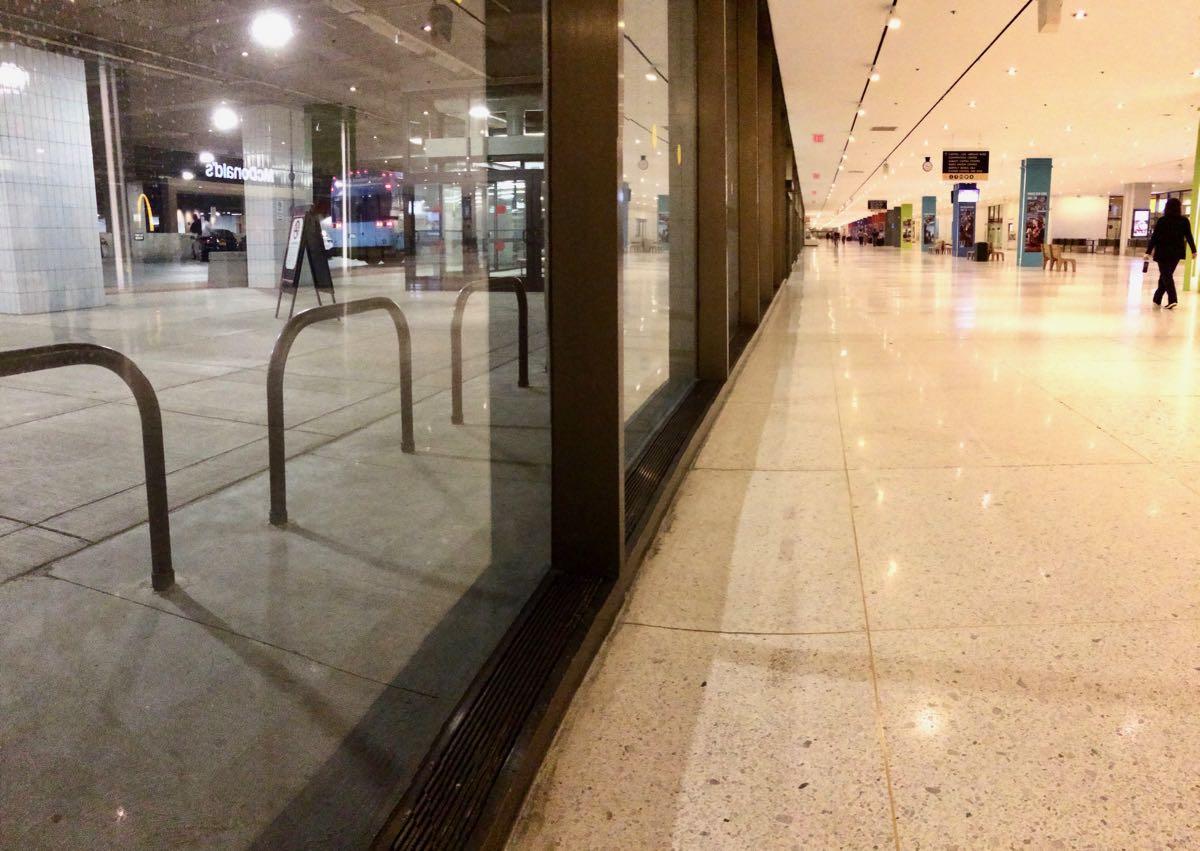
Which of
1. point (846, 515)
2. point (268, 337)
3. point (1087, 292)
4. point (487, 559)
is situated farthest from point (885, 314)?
point (268, 337)

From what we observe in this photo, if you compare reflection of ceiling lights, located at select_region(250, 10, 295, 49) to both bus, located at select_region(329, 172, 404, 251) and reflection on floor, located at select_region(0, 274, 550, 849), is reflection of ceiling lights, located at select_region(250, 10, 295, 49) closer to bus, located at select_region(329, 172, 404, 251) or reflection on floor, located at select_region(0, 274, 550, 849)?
bus, located at select_region(329, 172, 404, 251)

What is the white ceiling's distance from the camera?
10.7m

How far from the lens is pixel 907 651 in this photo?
236cm

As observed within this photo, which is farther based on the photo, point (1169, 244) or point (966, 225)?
point (966, 225)

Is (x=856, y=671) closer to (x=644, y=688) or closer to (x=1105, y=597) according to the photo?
(x=644, y=688)

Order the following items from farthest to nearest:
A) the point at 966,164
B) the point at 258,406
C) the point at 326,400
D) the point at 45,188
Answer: the point at 966,164, the point at 326,400, the point at 258,406, the point at 45,188

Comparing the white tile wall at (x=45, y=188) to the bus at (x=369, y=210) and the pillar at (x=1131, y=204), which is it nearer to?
the bus at (x=369, y=210)

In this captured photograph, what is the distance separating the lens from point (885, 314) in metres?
11.5

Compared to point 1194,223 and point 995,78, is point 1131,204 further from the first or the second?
point 995,78

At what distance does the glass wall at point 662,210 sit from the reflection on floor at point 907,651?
0.87 m

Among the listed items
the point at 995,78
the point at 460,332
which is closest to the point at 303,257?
the point at 460,332

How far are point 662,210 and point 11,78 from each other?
522cm

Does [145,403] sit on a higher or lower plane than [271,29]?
lower

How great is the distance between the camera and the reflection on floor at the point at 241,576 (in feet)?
4.31
